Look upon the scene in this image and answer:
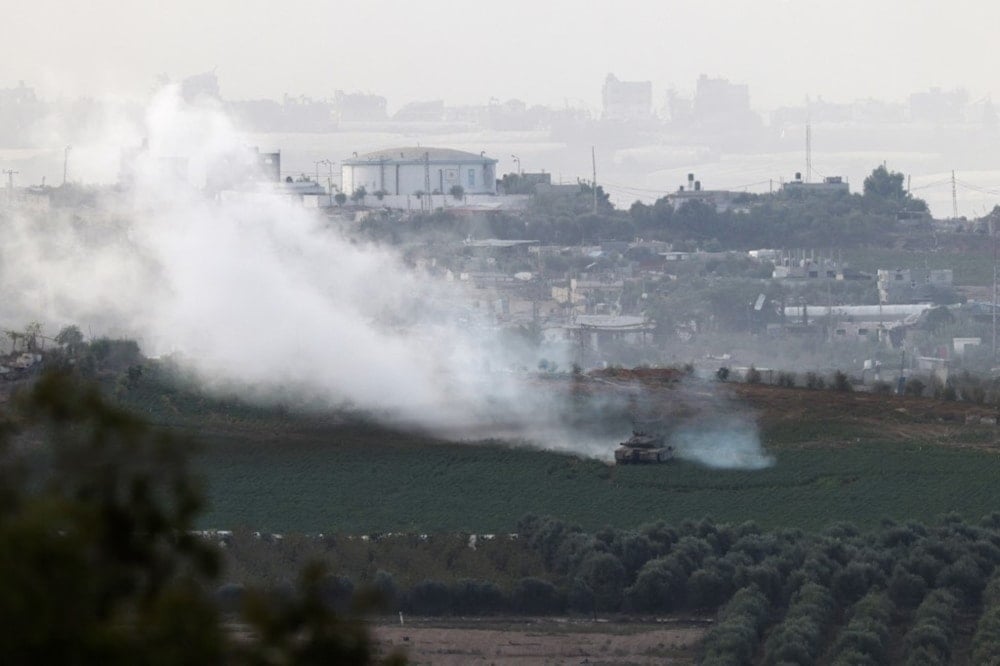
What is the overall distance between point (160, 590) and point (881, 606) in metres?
20.9

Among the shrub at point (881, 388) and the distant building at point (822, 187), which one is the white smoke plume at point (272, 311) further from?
the distant building at point (822, 187)

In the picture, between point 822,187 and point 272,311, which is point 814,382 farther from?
point 822,187

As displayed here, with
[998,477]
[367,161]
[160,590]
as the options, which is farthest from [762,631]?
[367,161]

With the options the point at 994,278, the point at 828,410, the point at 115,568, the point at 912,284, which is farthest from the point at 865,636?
the point at 994,278

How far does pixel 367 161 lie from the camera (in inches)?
4722

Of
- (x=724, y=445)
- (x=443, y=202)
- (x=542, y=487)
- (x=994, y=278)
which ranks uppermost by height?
(x=443, y=202)

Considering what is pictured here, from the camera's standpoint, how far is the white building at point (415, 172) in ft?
390

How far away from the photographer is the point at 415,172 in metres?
120

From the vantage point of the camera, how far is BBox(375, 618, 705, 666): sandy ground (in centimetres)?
2631

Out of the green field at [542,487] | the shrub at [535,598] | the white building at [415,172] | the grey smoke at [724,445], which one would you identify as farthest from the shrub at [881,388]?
the white building at [415,172]

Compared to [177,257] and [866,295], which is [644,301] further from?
[177,257]

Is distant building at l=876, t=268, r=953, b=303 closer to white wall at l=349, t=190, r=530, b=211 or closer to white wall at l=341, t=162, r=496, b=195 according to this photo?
white wall at l=349, t=190, r=530, b=211

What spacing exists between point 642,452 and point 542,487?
2413 mm

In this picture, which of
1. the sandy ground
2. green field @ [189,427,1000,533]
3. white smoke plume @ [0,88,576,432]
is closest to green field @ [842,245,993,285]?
white smoke plume @ [0,88,576,432]
